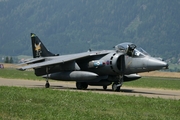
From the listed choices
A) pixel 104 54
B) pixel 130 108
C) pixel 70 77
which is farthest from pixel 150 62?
pixel 130 108

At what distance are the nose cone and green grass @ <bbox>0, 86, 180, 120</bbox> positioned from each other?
233 inches

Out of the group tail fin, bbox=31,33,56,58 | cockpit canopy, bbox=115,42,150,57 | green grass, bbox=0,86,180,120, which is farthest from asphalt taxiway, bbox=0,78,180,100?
green grass, bbox=0,86,180,120

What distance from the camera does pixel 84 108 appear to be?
14.5 metres

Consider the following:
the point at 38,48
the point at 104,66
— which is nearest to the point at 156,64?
the point at 104,66

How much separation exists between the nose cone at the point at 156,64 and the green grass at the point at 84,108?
5.92 m

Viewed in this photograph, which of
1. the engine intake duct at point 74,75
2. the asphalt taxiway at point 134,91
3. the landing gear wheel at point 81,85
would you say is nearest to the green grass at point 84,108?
the asphalt taxiway at point 134,91

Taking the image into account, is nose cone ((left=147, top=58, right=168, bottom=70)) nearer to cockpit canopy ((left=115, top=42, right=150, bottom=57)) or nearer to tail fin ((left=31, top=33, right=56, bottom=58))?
cockpit canopy ((left=115, top=42, right=150, bottom=57))

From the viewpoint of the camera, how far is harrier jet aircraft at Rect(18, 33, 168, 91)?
960 inches

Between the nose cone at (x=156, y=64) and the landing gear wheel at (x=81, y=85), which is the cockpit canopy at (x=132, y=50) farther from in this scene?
the landing gear wheel at (x=81, y=85)

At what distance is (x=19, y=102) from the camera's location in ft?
50.1

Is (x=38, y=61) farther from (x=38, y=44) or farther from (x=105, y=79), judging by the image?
(x=105, y=79)

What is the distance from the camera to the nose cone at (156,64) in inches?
909

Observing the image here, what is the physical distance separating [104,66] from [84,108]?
11.2 m

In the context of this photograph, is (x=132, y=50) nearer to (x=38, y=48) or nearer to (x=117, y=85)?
(x=117, y=85)
